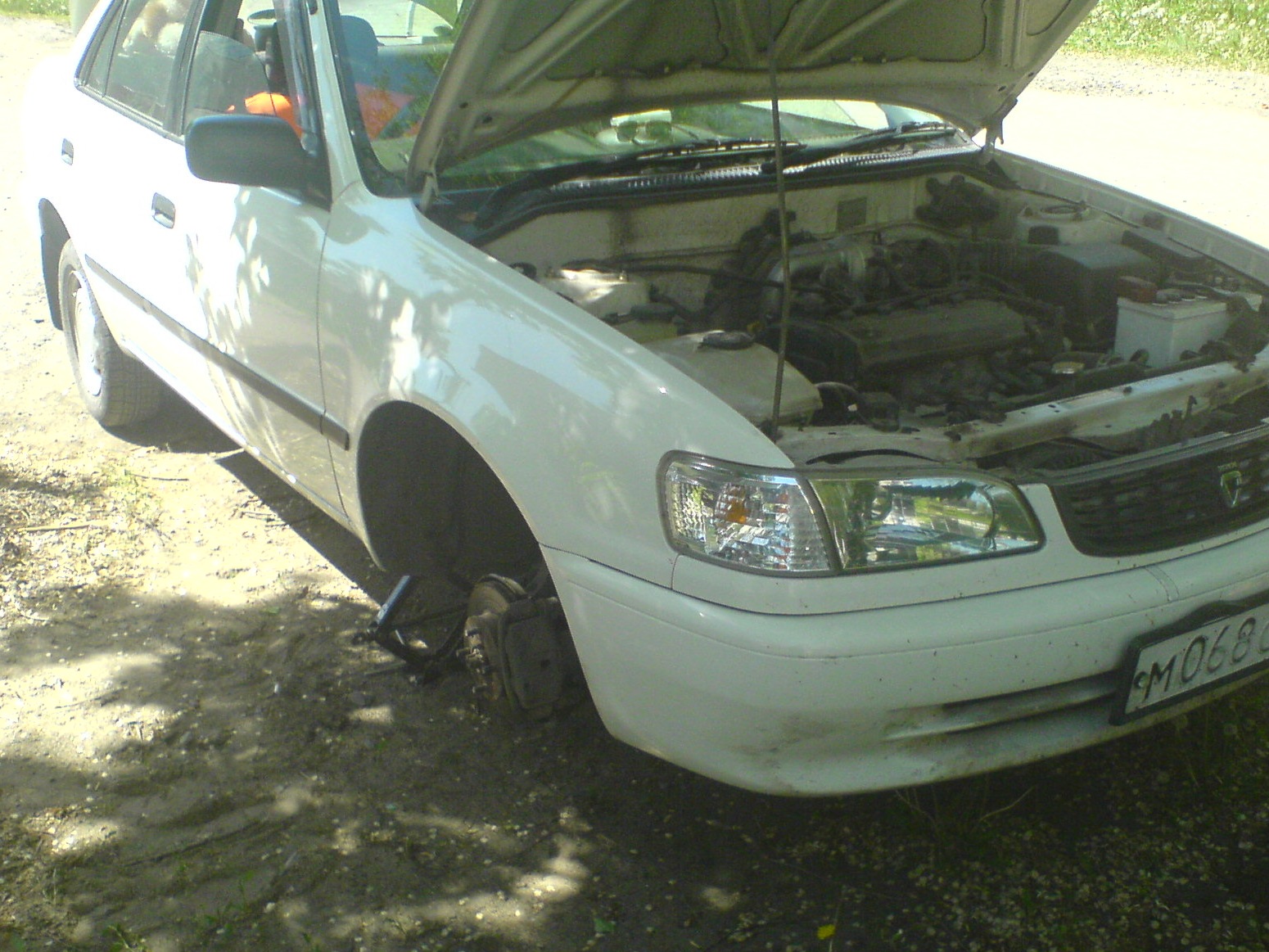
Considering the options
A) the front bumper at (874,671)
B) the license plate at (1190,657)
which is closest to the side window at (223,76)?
the front bumper at (874,671)

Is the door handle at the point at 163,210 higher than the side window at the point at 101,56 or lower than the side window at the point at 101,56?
lower

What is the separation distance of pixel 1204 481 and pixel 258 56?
8.38ft

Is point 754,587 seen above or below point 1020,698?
above

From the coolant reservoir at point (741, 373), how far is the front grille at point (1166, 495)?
514 mm

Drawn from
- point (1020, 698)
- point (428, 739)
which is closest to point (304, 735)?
point (428, 739)

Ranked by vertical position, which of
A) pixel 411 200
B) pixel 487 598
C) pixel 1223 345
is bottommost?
pixel 487 598

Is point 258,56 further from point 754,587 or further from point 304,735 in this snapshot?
point 754,587

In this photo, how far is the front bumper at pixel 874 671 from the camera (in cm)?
200

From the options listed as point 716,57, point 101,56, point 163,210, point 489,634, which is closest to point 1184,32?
point 716,57

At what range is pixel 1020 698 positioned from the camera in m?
2.16

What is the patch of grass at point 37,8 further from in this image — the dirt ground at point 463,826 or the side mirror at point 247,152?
the side mirror at point 247,152

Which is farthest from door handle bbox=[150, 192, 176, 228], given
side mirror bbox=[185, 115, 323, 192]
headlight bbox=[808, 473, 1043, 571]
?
headlight bbox=[808, 473, 1043, 571]

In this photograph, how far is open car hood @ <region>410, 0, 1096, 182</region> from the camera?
107 inches

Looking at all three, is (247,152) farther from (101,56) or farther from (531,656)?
(101,56)
